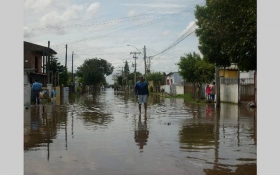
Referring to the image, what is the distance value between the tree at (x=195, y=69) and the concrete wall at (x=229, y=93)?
2.59m

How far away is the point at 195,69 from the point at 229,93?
565 centimetres

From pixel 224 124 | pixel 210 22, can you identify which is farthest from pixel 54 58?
pixel 224 124

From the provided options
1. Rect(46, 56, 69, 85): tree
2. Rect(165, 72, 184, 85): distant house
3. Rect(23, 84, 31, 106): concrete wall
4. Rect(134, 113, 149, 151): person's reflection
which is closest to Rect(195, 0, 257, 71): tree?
Rect(134, 113, 149, 151): person's reflection

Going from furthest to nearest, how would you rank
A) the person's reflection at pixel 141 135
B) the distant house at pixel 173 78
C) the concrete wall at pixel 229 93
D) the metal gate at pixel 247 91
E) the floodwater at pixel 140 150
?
the distant house at pixel 173 78, the concrete wall at pixel 229 93, the metal gate at pixel 247 91, the person's reflection at pixel 141 135, the floodwater at pixel 140 150

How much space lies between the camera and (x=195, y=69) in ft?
96.0

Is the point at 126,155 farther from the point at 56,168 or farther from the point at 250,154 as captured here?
the point at 250,154

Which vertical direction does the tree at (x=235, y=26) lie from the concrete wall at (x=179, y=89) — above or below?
above

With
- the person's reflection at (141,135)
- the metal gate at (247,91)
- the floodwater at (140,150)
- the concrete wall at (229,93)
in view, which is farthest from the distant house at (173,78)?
the floodwater at (140,150)

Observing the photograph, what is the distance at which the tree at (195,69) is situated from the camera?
92.0ft

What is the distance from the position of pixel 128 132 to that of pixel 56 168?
411cm

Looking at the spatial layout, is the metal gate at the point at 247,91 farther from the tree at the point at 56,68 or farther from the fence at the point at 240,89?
the tree at the point at 56,68

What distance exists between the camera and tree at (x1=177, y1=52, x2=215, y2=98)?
28.0 meters

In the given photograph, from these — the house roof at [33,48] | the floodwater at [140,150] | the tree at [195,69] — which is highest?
the house roof at [33,48]

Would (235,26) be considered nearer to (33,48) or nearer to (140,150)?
(140,150)
